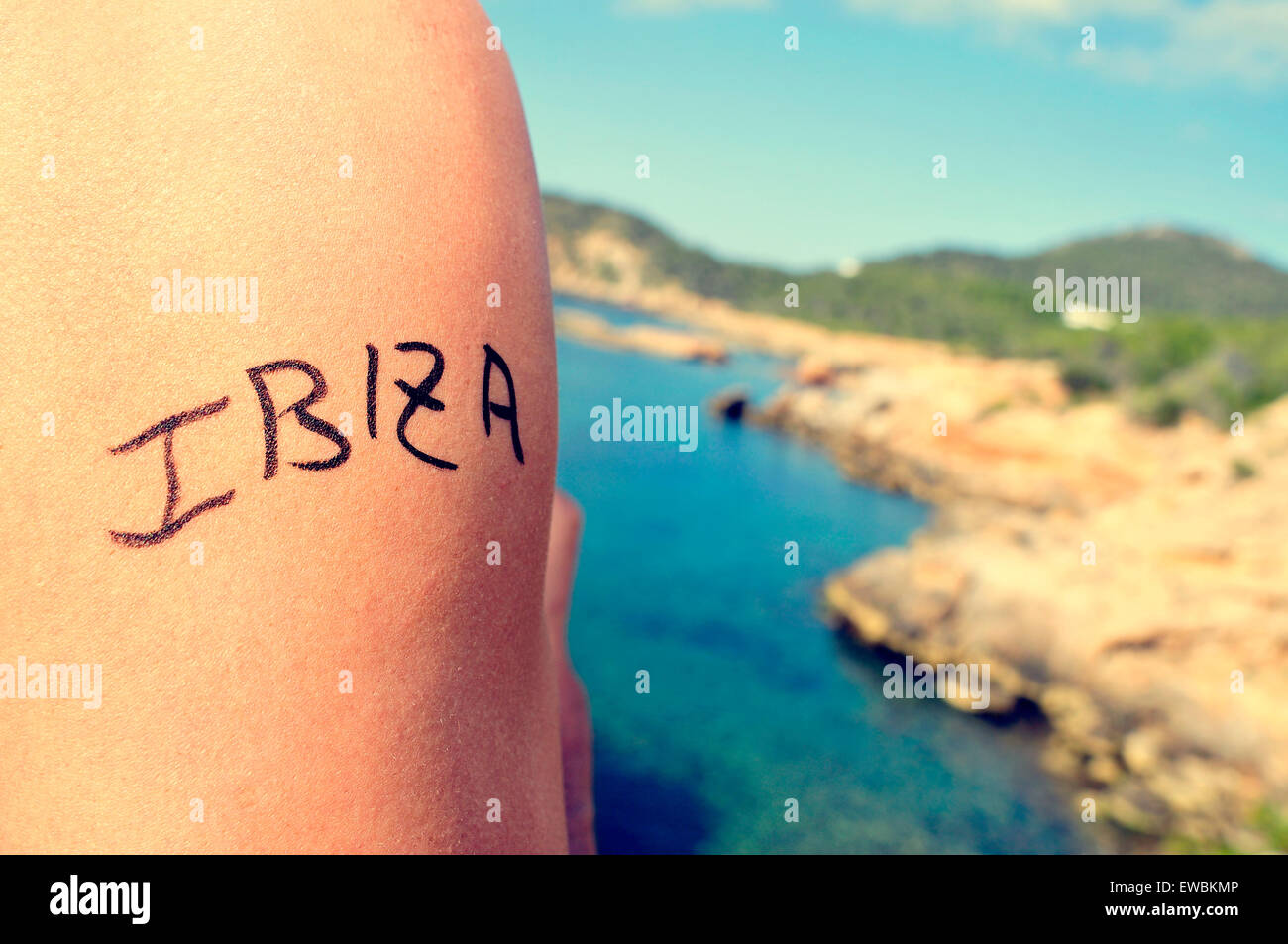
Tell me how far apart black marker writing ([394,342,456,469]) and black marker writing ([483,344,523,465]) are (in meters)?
0.11

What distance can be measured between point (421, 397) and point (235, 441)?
1.16 feet

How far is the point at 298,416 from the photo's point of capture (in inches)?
57.7

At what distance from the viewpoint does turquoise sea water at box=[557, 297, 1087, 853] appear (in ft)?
34.6

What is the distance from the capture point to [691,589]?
18.0 m

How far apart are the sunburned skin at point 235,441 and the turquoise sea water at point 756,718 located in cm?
925

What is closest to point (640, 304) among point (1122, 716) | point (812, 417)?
point (812, 417)

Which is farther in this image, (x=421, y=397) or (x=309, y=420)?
(x=421, y=397)

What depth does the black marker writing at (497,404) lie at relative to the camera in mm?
1679

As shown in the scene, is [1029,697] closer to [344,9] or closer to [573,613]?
[573,613]

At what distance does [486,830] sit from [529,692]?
323mm

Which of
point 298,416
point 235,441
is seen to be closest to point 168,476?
point 235,441

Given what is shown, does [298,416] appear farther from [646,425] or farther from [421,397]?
[646,425]

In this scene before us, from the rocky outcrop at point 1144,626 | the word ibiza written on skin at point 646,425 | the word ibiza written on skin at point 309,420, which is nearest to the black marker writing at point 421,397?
the word ibiza written on skin at point 309,420

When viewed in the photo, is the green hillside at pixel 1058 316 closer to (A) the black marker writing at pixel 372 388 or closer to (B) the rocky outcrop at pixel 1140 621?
(B) the rocky outcrop at pixel 1140 621
